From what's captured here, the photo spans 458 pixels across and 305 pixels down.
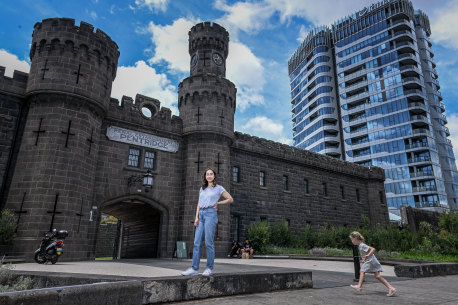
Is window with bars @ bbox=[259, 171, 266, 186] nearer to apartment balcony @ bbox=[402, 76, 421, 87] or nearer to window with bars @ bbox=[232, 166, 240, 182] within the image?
window with bars @ bbox=[232, 166, 240, 182]

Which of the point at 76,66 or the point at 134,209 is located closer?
the point at 76,66

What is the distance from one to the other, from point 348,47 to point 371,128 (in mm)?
19985

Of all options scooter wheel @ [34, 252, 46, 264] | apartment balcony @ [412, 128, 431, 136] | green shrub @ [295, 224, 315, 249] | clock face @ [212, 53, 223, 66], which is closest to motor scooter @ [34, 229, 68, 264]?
scooter wheel @ [34, 252, 46, 264]

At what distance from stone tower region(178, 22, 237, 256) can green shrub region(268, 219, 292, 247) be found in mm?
3731

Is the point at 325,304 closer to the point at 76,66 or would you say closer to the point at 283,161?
the point at 76,66

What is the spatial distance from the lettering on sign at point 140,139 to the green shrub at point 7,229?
5.75 metres

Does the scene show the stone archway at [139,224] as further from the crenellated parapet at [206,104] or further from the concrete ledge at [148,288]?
Result: the concrete ledge at [148,288]

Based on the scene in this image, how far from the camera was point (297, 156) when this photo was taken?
24.4 metres

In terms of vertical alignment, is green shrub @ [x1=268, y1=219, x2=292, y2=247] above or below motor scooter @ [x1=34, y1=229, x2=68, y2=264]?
above

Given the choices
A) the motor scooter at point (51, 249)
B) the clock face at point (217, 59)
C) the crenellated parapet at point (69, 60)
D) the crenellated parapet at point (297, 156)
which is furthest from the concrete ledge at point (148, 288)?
the clock face at point (217, 59)

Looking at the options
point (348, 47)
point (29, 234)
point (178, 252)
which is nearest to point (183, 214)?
point (178, 252)

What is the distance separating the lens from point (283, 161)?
23.5 meters

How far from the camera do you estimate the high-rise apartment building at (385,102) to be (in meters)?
55.0

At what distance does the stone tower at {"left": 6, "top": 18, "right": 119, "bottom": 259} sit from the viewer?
12.2m
